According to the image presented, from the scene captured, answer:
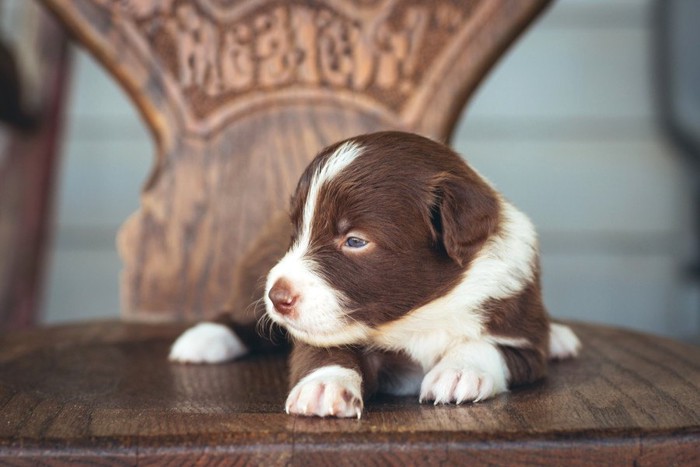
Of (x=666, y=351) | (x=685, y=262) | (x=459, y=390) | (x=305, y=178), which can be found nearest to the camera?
(x=459, y=390)

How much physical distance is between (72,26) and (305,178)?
1.39 meters

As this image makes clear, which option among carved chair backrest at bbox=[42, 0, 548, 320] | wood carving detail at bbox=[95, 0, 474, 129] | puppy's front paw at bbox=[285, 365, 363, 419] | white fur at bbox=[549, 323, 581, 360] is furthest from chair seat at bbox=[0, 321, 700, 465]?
wood carving detail at bbox=[95, 0, 474, 129]

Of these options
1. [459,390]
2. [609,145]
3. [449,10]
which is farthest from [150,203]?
[609,145]

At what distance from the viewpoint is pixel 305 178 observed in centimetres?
209

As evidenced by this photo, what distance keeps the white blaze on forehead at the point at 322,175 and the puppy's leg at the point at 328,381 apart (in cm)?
24

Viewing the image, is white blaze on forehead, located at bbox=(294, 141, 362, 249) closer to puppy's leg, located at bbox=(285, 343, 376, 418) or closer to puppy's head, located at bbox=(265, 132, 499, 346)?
puppy's head, located at bbox=(265, 132, 499, 346)

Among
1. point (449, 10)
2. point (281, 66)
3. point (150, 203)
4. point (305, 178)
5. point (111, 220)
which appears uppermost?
point (449, 10)

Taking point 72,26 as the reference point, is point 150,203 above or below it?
below

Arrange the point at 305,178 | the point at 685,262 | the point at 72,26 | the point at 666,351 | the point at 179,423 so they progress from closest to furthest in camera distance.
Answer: the point at 179,423 < the point at 305,178 < the point at 666,351 < the point at 72,26 < the point at 685,262

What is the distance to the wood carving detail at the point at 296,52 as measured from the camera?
319cm

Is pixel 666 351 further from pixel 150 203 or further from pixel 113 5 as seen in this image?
pixel 113 5

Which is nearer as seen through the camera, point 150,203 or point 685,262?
point 150,203

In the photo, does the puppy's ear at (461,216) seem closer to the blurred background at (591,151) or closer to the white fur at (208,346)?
the white fur at (208,346)

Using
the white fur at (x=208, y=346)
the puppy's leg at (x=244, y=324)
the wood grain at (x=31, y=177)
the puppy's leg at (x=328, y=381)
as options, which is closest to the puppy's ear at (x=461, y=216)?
the puppy's leg at (x=328, y=381)
